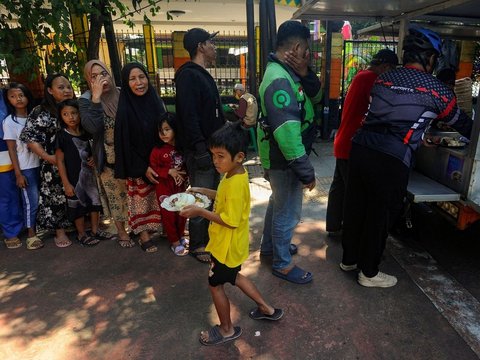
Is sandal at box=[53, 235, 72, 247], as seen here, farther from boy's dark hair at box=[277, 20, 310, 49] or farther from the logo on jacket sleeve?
boy's dark hair at box=[277, 20, 310, 49]

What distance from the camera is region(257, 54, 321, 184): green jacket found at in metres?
2.39

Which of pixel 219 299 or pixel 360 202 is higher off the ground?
pixel 360 202

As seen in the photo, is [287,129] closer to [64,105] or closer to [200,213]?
[200,213]

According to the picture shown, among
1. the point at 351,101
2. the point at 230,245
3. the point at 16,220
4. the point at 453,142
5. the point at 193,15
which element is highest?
A: the point at 193,15

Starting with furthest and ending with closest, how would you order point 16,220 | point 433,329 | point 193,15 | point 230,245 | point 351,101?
point 193,15 → point 16,220 → point 351,101 → point 433,329 → point 230,245

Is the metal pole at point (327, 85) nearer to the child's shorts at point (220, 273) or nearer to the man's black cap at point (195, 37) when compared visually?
the man's black cap at point (195, 37)

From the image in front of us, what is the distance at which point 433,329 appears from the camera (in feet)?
7.71

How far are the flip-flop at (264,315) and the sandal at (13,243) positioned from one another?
257 cm

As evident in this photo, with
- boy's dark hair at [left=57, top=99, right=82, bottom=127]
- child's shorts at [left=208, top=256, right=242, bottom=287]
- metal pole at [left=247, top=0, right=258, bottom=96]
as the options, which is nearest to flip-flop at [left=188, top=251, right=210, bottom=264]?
child's shorts at [left=208, top=256, right=242, bottom=287]

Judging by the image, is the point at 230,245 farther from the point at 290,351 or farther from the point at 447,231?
the point at 447,231

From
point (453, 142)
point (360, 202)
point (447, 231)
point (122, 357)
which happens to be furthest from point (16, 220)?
point (447, 231)

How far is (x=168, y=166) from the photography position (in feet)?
10.5

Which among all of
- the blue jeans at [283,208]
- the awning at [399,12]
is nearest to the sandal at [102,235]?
the blue jeans at [283,208]

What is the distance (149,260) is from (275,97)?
6.24 ft
